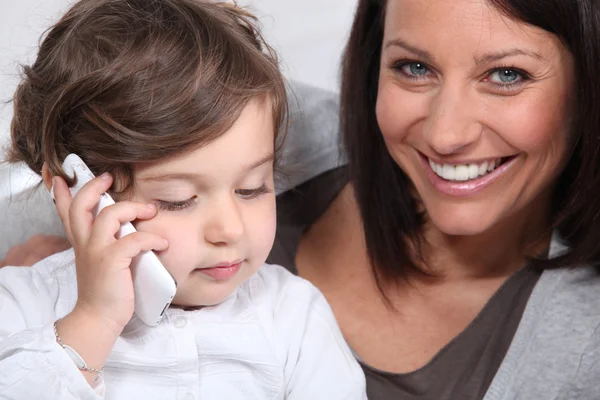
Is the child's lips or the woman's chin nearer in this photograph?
the child's lips

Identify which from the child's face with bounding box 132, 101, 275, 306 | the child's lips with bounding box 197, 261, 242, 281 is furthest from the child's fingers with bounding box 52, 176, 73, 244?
the child's lips with bounding box 197, 261, 242, 281

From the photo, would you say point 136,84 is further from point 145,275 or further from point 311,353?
point 311,353

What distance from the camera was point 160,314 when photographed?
141cm

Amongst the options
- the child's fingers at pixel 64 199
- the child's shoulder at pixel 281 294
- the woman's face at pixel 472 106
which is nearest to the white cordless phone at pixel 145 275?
the child's fingers at pixel 64 199

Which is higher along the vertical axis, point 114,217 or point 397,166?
point 114,217

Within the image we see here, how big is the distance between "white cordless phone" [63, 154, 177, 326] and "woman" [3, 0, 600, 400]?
557mm

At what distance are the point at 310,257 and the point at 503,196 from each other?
511 mm

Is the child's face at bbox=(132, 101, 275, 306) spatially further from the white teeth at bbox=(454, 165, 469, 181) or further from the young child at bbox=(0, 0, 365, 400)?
the white teeth at bbox=(454, 165, 469, 181)

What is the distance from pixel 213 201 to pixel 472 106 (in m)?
0.52

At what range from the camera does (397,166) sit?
202 cm

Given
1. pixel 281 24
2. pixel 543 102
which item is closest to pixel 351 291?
pixel 543 102

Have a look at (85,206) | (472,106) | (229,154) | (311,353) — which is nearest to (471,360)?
(311,353)

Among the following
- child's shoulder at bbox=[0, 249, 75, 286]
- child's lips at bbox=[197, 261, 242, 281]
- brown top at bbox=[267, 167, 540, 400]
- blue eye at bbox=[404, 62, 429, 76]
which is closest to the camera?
child's lips at bbox=[197, 261, 242, 281]

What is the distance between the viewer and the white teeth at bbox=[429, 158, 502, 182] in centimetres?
173
